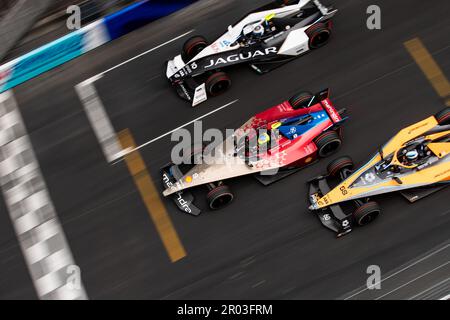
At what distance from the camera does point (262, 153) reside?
13.7 m

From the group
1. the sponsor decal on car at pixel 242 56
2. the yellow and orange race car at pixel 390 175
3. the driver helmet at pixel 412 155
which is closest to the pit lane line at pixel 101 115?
the sponsor decal on car at pixel 242 56

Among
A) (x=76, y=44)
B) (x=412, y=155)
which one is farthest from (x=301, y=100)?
(x=76, y=44)

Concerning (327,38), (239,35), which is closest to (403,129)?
(327,38)

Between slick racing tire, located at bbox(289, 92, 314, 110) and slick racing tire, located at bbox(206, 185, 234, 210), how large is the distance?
8.13 ft

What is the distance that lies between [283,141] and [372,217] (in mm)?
2505

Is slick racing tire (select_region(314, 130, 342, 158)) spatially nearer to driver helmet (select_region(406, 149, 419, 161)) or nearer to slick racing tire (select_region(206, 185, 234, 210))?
driver helmet (select_region(406, 149, 419, 161))

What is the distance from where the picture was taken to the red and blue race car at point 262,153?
13.7 m

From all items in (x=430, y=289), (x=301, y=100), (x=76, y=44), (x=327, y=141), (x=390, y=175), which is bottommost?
(x=430, y=289)

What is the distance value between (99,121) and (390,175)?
23.0ft

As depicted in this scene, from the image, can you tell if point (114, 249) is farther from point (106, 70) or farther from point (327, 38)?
point (327, 38)

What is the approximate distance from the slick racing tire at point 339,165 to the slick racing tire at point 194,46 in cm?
437

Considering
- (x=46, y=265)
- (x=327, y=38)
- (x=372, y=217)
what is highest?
(x=327, y=38)

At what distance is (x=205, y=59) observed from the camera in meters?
14.9

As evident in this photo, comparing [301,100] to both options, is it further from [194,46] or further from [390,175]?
[194,46]
